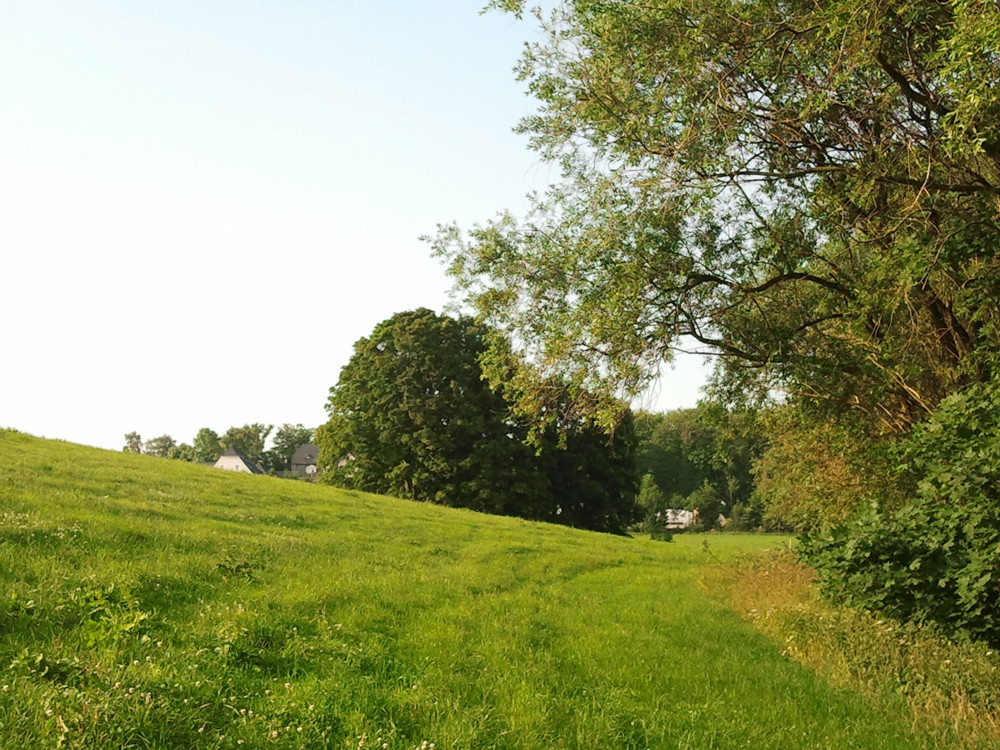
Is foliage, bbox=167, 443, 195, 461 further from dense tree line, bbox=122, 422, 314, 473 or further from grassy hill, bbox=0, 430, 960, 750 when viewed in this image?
grassy hill, bbox=0, 430, 960, 750

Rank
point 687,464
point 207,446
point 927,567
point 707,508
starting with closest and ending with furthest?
point 927,567 → point 707,508 → point 687,464 → point 207,446

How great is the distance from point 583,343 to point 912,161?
6179 millimetres

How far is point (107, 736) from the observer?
5.28m

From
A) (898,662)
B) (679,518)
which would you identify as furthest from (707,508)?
(898,662)

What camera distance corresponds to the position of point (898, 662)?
9633 millimetres

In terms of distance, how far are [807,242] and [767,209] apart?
1.08 m

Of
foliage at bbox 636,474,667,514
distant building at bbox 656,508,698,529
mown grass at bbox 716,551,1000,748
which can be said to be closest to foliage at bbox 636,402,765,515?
distant building at bbox 656,508,698,529

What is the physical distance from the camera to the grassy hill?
19.8 feet

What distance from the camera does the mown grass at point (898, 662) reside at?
7902 millimetres

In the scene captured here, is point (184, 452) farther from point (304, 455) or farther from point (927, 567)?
point (927, 567)

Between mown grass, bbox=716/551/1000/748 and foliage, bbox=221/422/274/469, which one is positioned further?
foliage, bbox=221/422/274/469

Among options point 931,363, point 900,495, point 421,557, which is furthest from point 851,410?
point 421,557

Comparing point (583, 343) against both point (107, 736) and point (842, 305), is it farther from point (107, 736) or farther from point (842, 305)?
point (107, 736)

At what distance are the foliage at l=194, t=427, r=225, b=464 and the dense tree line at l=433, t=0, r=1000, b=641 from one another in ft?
460
